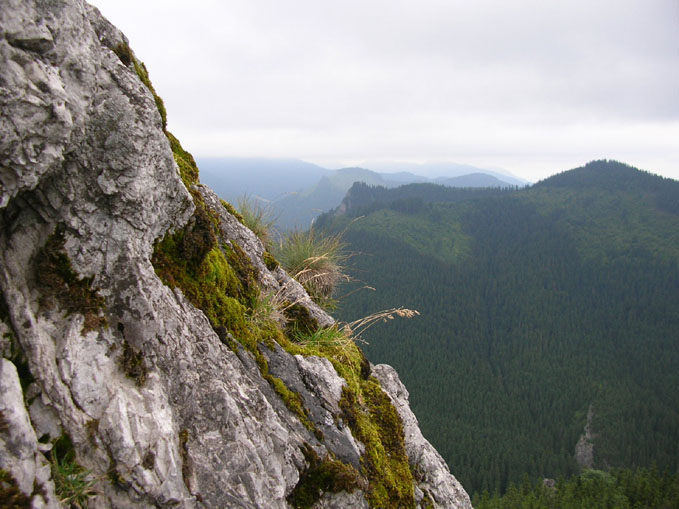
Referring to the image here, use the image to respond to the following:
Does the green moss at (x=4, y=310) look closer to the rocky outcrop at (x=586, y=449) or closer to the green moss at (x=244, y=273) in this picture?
the green moss at (x=244, y=273)

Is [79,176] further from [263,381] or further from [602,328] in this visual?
[602,328]

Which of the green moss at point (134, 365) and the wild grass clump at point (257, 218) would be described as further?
the wild grass clump at point (257, 218)

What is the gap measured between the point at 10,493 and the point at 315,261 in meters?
5.92

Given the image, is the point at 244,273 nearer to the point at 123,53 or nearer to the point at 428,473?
the point at 123,53

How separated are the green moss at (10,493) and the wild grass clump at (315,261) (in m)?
5.70

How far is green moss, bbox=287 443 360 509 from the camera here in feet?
12.4

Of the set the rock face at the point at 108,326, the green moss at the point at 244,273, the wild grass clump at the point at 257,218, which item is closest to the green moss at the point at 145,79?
the rock face at the point at 108,326

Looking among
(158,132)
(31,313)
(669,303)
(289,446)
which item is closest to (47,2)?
(158,132)

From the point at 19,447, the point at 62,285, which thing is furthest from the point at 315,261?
the point at 19,447

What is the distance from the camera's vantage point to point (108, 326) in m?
3.09

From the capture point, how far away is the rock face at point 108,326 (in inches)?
99.0

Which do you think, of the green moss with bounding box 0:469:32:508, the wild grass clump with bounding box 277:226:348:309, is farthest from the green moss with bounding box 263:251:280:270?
the green moss with bounding box 0:469:32:508

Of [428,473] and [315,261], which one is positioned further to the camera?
[315,261]

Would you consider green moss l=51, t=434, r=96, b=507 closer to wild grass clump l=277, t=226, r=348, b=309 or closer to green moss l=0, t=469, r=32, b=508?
green moss l=0, t=469, r=32, b=508
